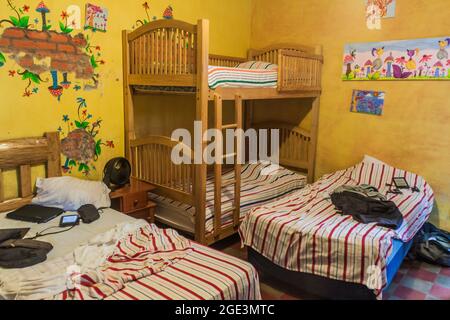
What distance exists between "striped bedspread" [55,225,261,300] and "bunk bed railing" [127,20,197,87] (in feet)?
3.94

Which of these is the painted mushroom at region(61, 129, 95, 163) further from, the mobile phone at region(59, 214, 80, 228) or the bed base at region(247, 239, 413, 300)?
the bed base at region(247, 239, 413, 300)

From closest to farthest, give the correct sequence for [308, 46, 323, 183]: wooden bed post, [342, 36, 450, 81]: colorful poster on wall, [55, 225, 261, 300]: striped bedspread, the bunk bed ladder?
[55, 225, 261, 300]: striped bedspread
the bunk bed ladder
[342, 36, 450, 81]: colorful poster on wall
[308, 46, 323, 183]: wooden bed post

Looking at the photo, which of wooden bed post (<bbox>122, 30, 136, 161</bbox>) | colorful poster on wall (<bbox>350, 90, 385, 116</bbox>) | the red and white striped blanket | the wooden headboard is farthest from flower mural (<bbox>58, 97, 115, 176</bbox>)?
colorful poster on wall (<bbox>350, 90, 385, 116</bbox>)

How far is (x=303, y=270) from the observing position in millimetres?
2328

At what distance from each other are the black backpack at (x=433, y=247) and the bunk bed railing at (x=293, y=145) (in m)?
1.36

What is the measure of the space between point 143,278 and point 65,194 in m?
1.15

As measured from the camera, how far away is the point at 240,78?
2.87m

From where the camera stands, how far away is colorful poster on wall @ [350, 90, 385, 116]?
11.4 feet

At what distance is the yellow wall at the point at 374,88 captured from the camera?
3.15 meters

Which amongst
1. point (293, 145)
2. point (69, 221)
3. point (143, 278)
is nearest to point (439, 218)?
point (293, 145)

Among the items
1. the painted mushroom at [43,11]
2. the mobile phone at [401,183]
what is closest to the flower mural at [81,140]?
the painted mushroom at [43,11]

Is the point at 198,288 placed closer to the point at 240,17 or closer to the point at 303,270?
the point at 303,270

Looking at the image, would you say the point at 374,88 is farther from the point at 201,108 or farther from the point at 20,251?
the point at 20,251

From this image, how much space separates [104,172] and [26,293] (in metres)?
1.48
